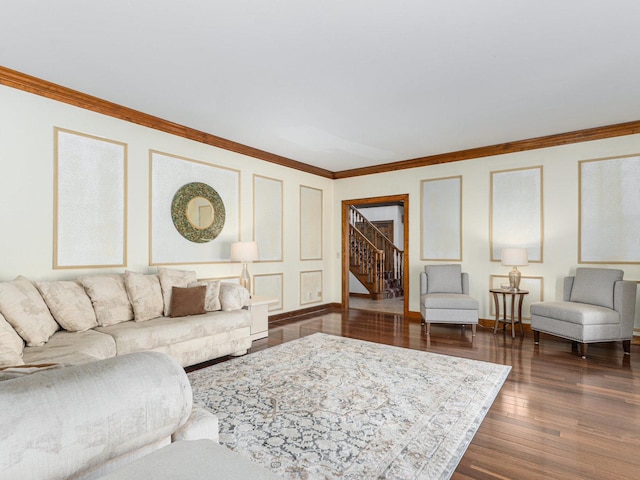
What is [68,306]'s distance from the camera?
2.99m

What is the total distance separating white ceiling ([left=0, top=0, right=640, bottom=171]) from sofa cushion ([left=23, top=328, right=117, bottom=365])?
2.27 meters

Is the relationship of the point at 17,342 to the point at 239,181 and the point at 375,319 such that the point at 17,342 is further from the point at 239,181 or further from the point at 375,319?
the point at 375,319

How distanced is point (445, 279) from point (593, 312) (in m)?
1.88

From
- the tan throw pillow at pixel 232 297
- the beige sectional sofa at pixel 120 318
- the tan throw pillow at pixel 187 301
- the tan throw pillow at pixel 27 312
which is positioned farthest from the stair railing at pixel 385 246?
the tan throw pillow at pixel 27 312

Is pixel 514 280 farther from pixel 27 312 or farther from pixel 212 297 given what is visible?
pixel 27 312

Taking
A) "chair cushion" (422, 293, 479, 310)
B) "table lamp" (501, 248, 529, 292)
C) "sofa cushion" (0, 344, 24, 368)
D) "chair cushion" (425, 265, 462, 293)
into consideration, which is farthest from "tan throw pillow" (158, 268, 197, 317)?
"table lamp" (501, 248, 529, 292)

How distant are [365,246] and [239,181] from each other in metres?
4.57

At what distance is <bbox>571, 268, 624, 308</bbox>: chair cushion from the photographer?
4.15m

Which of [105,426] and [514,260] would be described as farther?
[514,260]

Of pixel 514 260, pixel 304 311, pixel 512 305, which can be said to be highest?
pixel 514 260

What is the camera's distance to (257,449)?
2109 mm

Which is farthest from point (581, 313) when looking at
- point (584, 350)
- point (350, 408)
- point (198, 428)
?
point (198, 428)

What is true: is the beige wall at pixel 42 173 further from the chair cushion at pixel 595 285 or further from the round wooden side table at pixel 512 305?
the chair cushion at pixel 595 285

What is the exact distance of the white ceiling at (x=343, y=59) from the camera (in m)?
2.35
